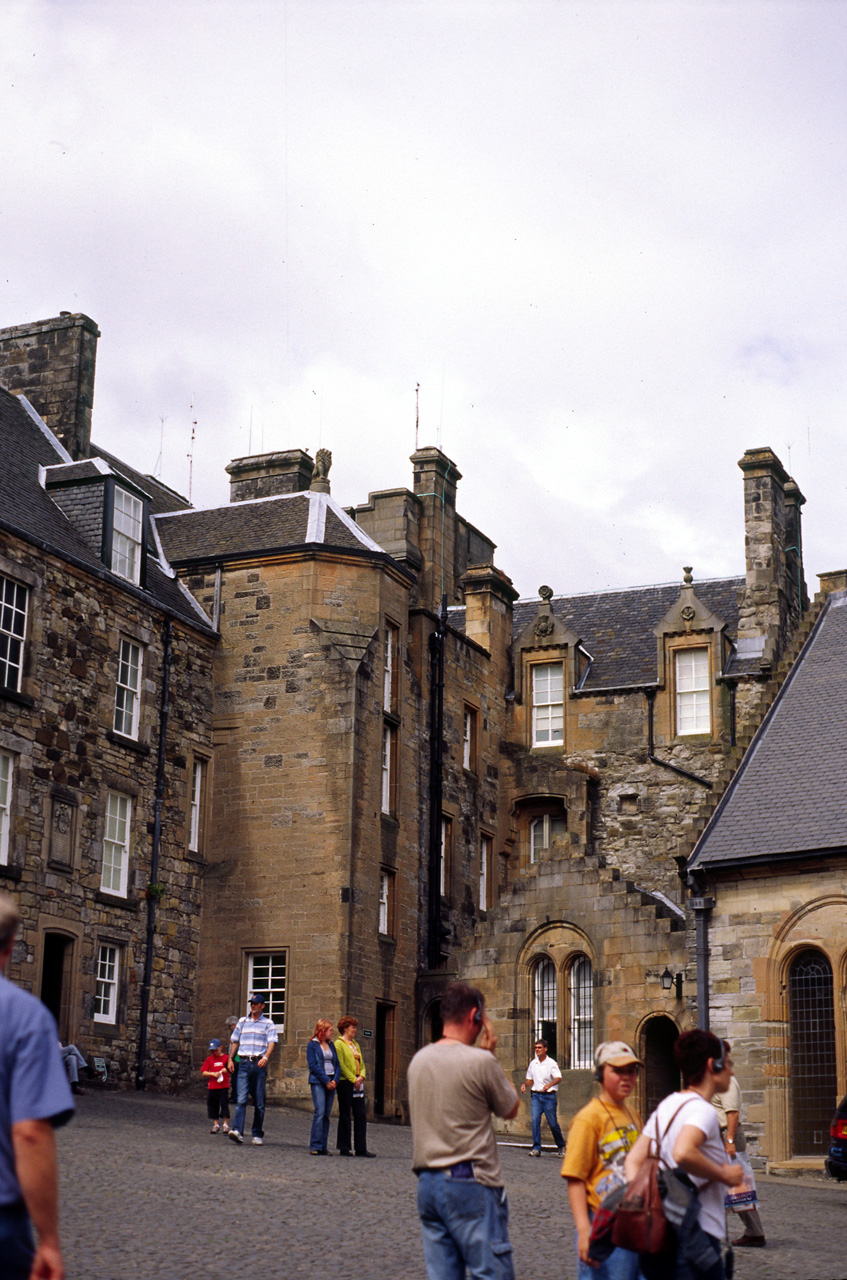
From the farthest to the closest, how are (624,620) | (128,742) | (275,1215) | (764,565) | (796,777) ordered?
1. (624,620)
2. (764,565)
3. (128,742)
4. (796,777)
5. (275,1215)

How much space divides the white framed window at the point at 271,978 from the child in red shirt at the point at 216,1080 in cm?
751

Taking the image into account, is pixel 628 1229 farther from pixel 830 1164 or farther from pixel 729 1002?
pixel 729 1002

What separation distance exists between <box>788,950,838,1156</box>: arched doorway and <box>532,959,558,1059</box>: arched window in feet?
16.5

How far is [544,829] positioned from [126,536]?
1272 cm

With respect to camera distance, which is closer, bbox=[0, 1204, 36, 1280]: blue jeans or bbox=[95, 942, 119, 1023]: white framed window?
bbox=[0, 1204, 36, 1280]: blue jeans

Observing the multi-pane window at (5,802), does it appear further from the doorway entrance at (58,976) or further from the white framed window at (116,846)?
the white framed window at (116,846)

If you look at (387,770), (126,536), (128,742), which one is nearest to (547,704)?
(387,770)

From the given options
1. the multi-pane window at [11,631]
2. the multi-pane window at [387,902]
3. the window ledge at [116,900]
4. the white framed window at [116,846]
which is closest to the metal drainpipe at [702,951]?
the multi-pane window at [387,902]

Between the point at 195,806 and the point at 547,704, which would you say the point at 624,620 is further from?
the point at 195,806

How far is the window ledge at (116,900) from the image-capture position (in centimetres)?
2658

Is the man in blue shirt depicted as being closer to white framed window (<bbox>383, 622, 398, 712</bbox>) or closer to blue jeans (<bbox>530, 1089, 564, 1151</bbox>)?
blue jeans (<bbox>530, 1089, 564, 1151</bbox>)

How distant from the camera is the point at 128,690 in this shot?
92.6 ft

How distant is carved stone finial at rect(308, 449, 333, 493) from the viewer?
32.3m

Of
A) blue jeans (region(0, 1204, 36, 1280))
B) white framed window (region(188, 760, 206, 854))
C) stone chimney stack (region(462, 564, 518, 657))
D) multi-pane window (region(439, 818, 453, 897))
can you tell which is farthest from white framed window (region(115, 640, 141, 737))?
blue jeans (region(0, 1204, 36, 1280))
